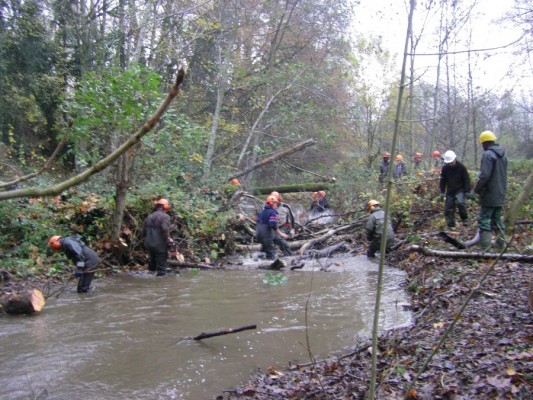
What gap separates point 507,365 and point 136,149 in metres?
8.98

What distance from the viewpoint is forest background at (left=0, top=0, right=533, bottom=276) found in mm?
12070

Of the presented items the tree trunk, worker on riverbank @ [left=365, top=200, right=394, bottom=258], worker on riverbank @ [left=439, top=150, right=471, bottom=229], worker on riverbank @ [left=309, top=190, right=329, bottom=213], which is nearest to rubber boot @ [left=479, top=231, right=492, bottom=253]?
worker on riverbank @ [left=439, top=150, right=471, bottom=229]

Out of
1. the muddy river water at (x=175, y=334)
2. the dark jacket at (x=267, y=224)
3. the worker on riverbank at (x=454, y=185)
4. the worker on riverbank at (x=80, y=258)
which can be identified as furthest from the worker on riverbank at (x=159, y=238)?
the worker on riverbank at (x=454, y=185)

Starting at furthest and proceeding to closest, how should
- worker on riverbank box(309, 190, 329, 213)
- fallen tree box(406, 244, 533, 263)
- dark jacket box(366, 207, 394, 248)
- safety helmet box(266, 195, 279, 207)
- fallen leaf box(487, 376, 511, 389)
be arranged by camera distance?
1. worker on riverbank box(309, 190, 329, 213)
2. safety helmet box(266, 195, 279, 207)
3. dark jacket box(366, 207, 394, 248)
4. fallen tree box(406, 244, 533, 263)
5. fallen leaf box(487, 376, 511, 389)

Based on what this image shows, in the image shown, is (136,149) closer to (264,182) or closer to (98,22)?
(98,22)

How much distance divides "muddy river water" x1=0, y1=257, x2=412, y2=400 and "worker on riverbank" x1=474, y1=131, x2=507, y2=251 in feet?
6.15

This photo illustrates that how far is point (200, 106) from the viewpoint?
24.6 meters

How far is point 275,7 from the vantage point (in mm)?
21875

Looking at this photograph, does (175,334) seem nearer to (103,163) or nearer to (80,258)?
(80,258)

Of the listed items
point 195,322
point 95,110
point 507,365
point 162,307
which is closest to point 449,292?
point 507,365

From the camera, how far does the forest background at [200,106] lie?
1207cm

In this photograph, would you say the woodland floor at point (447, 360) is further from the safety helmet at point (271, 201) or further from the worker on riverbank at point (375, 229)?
the safety helmet at point (271, 201)

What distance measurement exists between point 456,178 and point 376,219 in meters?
2.10

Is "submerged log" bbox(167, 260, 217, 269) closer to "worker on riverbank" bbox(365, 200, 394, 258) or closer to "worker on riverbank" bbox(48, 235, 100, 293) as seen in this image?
"worker on riverbank" bbox(48, 235, 100, 293)
